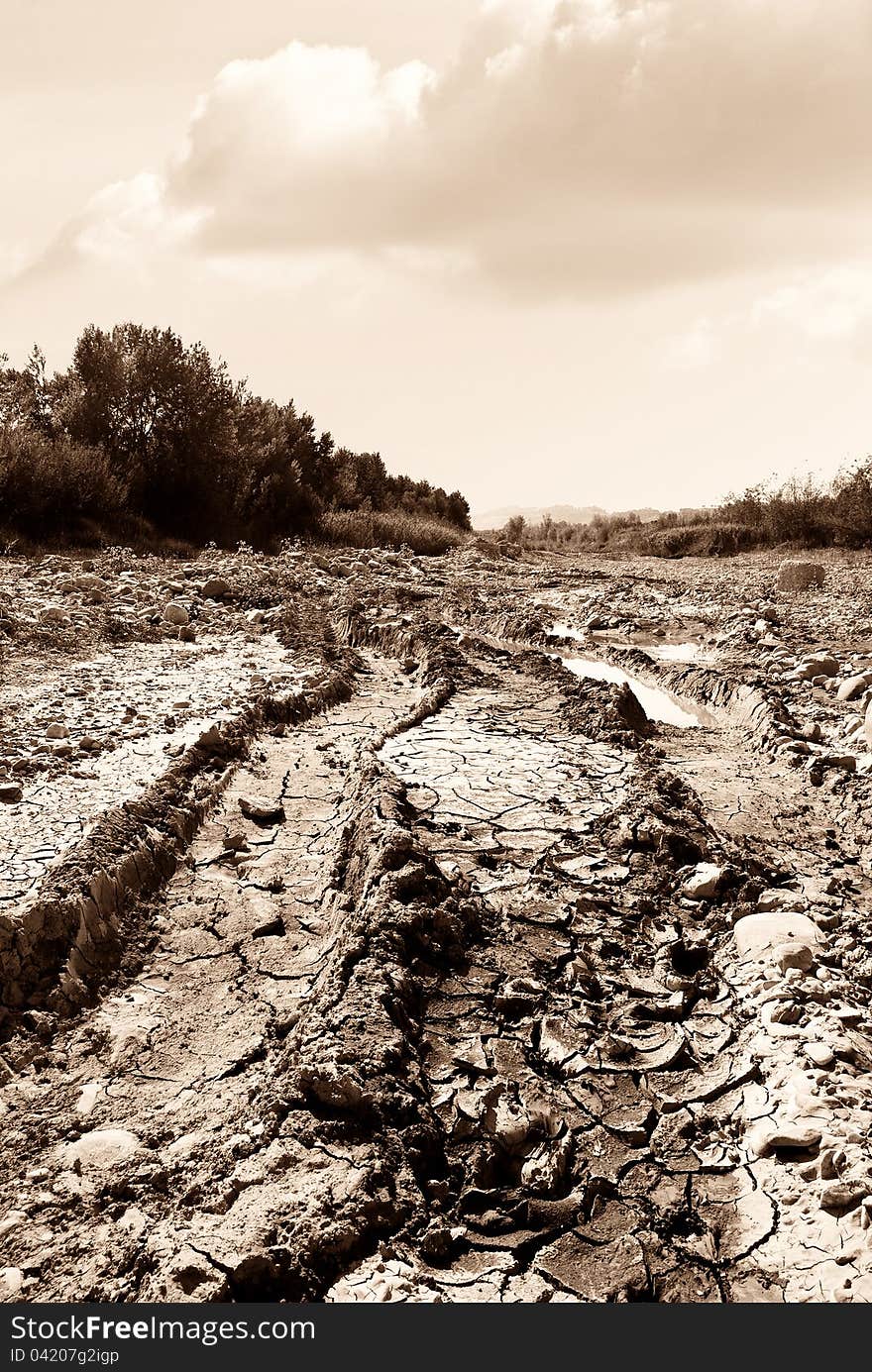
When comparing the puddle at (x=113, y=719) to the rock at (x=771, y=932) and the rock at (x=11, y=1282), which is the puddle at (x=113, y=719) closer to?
the rock at (x=11, y=1282)

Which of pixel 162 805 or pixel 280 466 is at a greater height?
pixel 280 466

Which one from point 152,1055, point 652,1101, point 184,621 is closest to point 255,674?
point 184,621

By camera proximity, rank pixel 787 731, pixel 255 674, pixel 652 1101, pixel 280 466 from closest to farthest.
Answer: pixel 652 1101
pixel 787 731
pixel 255 674
pixel 280 466

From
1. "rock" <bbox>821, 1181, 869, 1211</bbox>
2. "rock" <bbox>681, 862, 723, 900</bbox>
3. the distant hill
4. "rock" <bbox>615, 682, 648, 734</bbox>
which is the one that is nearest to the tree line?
"rock" <bbox>615, 682, 648, 734</bbox>

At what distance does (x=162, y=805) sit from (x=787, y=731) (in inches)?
153

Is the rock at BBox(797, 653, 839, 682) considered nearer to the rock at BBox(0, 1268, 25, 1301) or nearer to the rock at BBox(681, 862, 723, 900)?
the rock at BBox(681, 862, 723, 900)

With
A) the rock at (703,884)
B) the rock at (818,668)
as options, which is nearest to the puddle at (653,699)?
the rock at (818,668)

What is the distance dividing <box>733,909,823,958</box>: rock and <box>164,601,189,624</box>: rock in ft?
19.5

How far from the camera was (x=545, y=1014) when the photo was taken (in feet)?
10.6

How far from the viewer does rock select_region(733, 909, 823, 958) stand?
3.54 metres

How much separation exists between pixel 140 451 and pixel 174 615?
683cm

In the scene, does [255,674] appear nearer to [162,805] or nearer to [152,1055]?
[162,805]

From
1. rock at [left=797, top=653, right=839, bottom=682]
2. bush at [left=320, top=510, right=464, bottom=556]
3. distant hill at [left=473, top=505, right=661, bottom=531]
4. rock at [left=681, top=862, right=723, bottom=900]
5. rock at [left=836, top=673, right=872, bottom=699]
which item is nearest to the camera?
rock at [left=681, top=862, right=723, bottom=900]

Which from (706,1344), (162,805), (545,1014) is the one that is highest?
(162,805)
